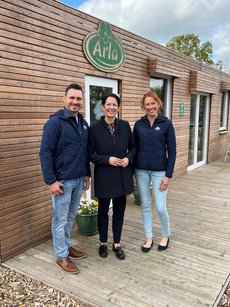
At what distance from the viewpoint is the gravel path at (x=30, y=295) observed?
1993mm

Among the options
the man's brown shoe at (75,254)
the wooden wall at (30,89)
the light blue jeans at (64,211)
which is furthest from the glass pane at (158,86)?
the man's brown shoe at (75,254)

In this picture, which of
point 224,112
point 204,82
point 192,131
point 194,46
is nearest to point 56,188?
point 192,131

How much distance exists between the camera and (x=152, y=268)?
2.42 metres

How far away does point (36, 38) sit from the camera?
2625mm

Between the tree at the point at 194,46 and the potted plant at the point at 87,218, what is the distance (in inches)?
679

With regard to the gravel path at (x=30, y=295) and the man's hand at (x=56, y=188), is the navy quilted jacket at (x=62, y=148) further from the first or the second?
the gravel path at (x=30, y=295)

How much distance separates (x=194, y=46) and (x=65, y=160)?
18385 millimetres

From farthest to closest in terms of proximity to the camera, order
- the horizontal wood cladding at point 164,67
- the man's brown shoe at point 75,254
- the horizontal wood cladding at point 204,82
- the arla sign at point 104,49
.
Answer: the horizontal wood cladding at point 204,82, the horizontal wood cladding at point 164,67, the arla sign at point 104,49, the man's brown shoe at point 75,254

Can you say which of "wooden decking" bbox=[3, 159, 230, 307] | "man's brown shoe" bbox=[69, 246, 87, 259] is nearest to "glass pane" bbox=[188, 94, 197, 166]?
"wooden decking" bbox=[3, 159, 230, 307]

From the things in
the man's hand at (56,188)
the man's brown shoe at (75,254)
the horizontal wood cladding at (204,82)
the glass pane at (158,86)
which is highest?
the horizontal wood cladding at (204,82)

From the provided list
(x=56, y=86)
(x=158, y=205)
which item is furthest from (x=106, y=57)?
(x=158, y=205)

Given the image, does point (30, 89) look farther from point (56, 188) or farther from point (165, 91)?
point (165, 91)

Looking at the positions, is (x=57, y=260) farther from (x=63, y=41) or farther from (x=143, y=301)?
(x=63, y=41)

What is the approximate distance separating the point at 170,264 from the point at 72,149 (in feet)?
4.60
